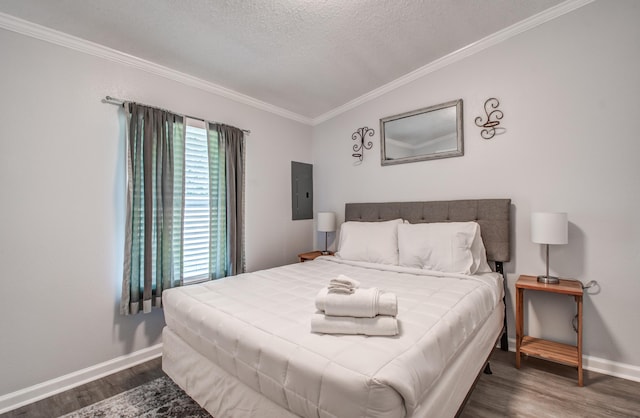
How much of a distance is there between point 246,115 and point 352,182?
1.64 meters

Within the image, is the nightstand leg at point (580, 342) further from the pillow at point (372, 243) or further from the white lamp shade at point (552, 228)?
the pillow at point (372, 243)

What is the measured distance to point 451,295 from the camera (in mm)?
1842

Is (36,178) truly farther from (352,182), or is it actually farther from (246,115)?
(352,182)

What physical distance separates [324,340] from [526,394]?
169 cm

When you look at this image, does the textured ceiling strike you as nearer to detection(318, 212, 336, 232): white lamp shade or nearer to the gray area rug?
detection(318, 212, 336, 232): white lamp shade

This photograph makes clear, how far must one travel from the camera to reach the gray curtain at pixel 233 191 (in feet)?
10.3

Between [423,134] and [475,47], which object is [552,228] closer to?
[423,134]

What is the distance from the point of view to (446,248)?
2.46m

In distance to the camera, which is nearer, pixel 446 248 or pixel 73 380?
pixel 73 380

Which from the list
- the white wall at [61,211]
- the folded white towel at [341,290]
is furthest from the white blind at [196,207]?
the folded white towel at [341,290]

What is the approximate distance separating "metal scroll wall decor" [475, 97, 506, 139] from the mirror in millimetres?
198

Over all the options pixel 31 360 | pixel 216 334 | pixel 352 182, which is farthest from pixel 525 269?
pixel 31 360

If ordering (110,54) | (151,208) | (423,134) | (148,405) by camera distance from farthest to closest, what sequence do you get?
(423,134) → (151,208) → (110,54) → (148,405)

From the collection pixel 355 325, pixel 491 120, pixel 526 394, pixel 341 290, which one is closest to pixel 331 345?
pixel 355 325
